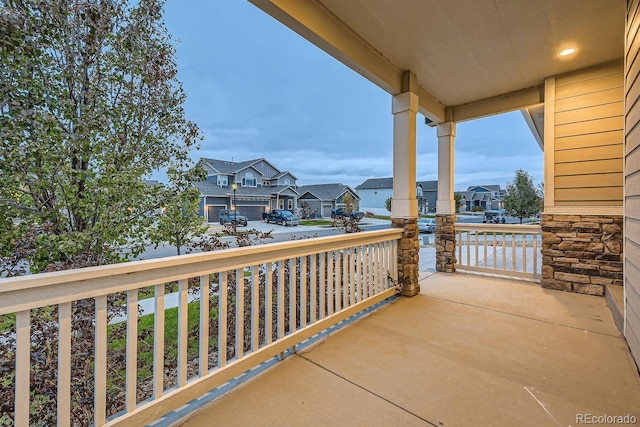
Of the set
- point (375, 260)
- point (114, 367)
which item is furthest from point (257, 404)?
point (375, 260)

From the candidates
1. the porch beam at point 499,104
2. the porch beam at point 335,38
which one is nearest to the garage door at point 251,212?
the porch beam at point 335,38

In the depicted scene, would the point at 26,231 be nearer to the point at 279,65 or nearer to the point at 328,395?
the point at 328,395

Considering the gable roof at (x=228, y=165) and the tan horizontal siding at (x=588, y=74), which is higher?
the tan horizontal siding at (x=588, y=74)

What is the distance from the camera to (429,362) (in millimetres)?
2076

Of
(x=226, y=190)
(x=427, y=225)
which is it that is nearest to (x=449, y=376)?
(x=226, y=190)

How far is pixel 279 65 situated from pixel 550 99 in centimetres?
559

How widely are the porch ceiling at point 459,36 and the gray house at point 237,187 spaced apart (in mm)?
1431

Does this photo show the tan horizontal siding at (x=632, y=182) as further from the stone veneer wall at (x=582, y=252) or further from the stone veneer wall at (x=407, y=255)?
the stone veneer wall at (x=407, y=255)

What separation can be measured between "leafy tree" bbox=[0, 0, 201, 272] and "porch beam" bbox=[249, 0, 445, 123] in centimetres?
92

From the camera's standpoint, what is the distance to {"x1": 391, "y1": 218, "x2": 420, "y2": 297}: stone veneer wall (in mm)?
3521

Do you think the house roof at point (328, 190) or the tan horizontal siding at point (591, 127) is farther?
the house roof at point (328, 190)

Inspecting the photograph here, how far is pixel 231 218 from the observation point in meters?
2.70

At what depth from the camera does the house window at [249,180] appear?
356 centimetres

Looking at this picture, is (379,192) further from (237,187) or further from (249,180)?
(237,187)
